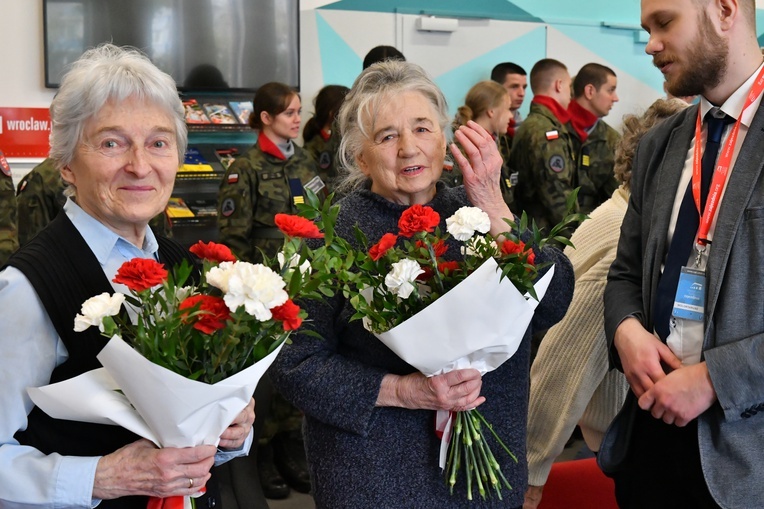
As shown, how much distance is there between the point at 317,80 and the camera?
6.90 meters

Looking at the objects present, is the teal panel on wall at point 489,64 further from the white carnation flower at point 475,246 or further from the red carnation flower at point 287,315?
the red carnation flower at point 287,315

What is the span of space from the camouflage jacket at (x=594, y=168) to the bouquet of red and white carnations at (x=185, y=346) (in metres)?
5.02

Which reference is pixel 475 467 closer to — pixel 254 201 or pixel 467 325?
pixel 467 325

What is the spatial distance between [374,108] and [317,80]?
4.99 m

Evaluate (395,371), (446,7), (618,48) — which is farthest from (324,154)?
(395,371)

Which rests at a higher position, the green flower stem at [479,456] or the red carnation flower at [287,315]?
the red carnation flower at [287,315]

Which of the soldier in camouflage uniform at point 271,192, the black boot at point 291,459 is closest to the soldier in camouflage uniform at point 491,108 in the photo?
the soldier in camouflage uniform at point 271,192

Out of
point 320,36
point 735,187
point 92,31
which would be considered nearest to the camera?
point 735,187

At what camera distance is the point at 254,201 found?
4797 mm

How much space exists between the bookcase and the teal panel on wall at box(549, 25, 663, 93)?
3.22m

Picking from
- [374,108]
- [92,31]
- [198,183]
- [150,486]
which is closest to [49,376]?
[150,486]

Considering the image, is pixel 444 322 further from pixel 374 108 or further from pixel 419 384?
pixel 374 108

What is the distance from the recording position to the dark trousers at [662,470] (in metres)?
1.90

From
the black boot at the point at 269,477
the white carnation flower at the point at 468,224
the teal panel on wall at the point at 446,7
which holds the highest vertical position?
the teal panel on wall at the point at 446,7
